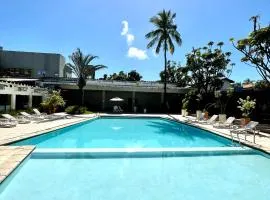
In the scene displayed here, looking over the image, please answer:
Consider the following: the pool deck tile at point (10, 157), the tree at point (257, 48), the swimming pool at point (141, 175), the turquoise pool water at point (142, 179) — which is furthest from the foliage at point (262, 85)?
the pool deck tile at point (10, 157)

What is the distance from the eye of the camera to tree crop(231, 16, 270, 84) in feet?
58.3

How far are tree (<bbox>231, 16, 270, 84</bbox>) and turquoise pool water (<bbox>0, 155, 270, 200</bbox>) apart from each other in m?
10.3

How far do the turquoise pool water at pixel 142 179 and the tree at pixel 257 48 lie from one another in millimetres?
10283

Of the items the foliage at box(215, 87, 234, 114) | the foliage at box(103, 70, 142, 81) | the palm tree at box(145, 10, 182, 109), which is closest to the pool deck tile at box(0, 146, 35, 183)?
the foliage at box(215, 87, 234, 114)

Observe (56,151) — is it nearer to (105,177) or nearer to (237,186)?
(105,177)

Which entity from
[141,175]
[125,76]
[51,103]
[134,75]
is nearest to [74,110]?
[51,103]

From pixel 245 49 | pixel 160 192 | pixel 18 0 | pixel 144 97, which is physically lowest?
pixel 160 192

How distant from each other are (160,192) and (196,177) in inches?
62.2

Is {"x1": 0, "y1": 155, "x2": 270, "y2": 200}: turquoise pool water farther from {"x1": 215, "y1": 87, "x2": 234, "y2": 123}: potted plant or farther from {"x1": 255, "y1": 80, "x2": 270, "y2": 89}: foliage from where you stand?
{"x1": 215, "y1": 87, "x2": 234, "y2": 123}: potted plant

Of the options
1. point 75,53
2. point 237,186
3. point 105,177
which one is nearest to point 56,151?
point 105,177

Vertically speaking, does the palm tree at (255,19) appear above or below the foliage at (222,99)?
above

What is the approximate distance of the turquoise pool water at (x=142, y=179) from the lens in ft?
21.0

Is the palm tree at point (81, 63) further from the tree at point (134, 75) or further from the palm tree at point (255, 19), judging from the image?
the tree at point (134, 75)

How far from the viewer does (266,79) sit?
20.0 m
